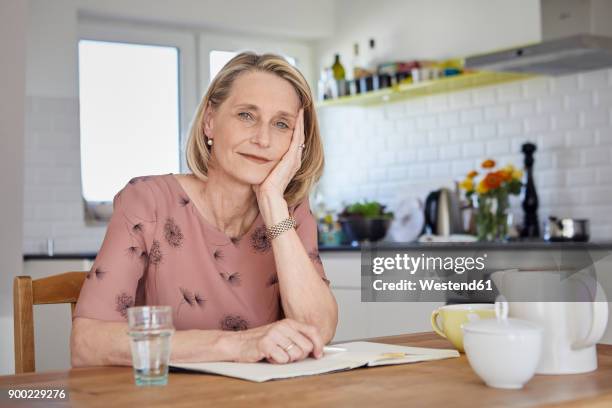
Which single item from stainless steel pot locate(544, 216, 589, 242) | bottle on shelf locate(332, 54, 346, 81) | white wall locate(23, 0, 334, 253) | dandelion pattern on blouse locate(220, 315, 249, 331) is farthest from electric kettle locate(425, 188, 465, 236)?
dandelion pattern on blouse locate(220, 315, 249, 331)

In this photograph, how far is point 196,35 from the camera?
5.72 meters

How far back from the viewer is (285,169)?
2.21 meters

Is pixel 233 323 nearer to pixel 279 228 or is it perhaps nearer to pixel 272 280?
pixel 272 280

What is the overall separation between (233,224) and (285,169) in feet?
0.66

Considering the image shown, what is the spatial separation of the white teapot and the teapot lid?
0.32ft

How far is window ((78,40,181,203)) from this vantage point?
5328 millimetres

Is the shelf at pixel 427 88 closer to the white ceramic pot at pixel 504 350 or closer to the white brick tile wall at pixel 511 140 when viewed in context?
the white brick tile wall at pixel 511 140

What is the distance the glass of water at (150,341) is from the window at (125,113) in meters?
4.10

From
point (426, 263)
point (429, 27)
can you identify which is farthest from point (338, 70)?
point (426, 263)

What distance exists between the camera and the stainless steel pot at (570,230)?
4.24m

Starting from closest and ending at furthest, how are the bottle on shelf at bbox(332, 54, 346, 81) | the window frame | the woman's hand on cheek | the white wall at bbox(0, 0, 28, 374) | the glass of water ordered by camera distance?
the glass of water < the woman's hand on cheek < the white wall at bbox(0, 0, 28, 374) < the window frame < the bottle on shelf at bbox(332, 54, 346, 81)

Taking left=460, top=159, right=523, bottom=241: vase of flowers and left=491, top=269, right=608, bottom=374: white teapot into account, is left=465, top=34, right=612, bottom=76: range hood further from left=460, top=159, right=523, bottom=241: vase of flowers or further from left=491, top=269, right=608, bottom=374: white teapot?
left=491, top=269, right=608, bottom=374: white teapot

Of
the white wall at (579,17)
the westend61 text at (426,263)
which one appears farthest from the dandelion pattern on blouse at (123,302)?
the white wall at (579,17)

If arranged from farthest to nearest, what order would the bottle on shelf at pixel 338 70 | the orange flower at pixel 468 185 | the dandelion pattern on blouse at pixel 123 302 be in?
the bottle on shelf at pixel 338 70 < the orange flower at pixel 468 185 < the dandelion pattern on blouse at pixel 123 302
